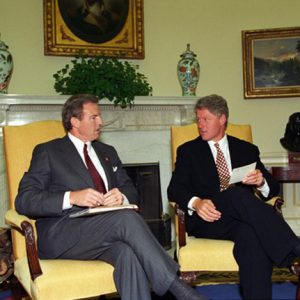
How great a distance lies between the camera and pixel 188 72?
4.62m

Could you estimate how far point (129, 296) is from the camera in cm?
227

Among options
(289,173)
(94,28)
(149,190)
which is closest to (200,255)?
(289,173)

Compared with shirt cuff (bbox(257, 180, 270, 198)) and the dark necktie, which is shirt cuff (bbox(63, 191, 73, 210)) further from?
shirt cuff (bbox(257, 180, 270, 198))

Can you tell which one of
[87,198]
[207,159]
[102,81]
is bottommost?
[87,198]

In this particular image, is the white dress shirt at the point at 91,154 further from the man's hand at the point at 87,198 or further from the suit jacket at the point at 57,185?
the man's hand at the point at 87,198

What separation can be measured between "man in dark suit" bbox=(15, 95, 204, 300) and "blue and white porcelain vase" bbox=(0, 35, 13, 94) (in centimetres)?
140

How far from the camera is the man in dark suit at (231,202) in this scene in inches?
96.9

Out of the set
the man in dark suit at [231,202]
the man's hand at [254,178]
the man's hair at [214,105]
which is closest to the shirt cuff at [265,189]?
the man in dark suit at [231,202]

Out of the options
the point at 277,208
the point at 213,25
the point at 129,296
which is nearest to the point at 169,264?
the point at 129,296

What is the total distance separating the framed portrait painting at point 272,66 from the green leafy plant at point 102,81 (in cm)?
124

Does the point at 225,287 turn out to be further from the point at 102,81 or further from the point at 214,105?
the point at 102,81

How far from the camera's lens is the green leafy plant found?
13.7ft

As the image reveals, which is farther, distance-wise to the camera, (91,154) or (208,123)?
(208,123)

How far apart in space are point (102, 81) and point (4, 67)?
80 cm
